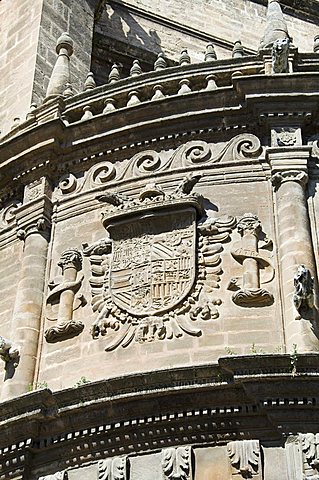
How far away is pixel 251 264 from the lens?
13.0m

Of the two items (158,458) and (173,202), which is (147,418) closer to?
(158,458)

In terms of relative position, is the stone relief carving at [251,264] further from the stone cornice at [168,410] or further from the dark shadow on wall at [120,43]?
the dark shadow on wall at [120,43]

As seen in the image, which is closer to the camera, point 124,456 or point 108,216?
point 124,456

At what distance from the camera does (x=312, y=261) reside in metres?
12.9

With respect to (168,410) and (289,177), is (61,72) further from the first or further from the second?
(168,410)

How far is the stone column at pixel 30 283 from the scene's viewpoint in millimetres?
13141

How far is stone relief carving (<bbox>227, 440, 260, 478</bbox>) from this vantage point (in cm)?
1129

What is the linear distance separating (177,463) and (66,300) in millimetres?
2995

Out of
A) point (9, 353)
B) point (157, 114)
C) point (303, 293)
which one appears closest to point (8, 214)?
point (157, 114)

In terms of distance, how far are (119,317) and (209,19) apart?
1318cm

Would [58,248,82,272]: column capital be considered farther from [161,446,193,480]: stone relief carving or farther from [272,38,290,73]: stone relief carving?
[272,38,290,73]: stone relief carving

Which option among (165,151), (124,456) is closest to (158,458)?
(124,456)

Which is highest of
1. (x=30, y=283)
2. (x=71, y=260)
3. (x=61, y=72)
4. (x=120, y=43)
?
(x=120, y=43)

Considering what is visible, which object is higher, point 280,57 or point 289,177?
point 280,57
